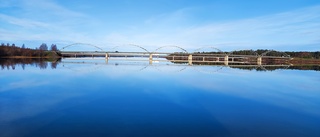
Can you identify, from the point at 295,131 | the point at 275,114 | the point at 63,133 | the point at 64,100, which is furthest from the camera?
the point at 64,100

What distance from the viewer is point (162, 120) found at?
9766 mm

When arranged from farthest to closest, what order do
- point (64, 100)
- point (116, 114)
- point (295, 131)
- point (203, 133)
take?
point (64, 100) → point (116, 114) → point (295, 131) → point (203, 133)

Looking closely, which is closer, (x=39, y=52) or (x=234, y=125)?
(x=234, y=125)

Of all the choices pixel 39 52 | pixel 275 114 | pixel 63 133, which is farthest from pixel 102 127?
pixel 39 52

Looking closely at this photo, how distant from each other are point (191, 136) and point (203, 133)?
57 centimetres

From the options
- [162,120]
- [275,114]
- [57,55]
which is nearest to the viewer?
[162,120]

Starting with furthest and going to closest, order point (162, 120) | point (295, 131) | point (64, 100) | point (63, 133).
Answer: point (64, 100)
point (162, 120)
point (295, 131)
point (63, 133)

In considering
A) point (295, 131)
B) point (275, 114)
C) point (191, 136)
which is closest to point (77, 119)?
point (191, 136)

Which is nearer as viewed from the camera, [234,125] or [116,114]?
[234,125]

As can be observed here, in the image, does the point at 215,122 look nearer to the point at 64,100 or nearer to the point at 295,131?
the point at 295,131

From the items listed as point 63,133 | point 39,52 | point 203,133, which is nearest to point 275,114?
point 203,133

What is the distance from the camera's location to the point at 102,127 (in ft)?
27.8

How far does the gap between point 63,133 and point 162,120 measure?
3564 mm

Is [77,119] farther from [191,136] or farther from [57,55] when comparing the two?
[57,55]
